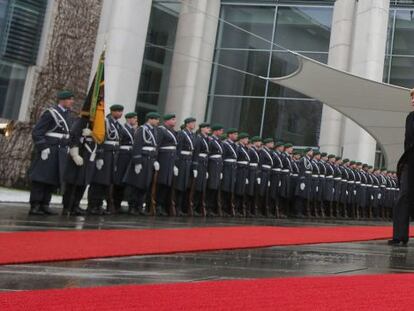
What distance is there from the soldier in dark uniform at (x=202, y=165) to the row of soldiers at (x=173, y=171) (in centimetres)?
2

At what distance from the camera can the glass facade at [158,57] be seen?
909 inches

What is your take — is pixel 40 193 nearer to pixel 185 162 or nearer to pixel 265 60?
pixel 185 162

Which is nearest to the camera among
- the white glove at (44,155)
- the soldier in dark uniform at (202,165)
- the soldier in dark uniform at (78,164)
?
the white glove at (44,155)

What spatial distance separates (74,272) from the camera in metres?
3.17

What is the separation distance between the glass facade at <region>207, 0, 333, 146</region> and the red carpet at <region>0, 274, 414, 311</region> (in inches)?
817

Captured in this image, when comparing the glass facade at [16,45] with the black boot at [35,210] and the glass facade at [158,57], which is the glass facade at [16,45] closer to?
the glass facade at [158,57]

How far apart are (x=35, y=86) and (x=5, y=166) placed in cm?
268

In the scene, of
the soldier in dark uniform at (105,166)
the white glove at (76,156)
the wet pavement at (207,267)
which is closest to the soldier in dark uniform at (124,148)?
the soldier in dark uniform at (105,166)

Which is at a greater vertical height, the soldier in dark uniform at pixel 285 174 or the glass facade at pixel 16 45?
the glass facade at pixel 16 45

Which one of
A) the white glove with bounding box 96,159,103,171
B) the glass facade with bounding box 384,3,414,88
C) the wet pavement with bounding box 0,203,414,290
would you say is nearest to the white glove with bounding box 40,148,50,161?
the white glove with bounding box 96,159,103,171

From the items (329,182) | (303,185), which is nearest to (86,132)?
(303,185)

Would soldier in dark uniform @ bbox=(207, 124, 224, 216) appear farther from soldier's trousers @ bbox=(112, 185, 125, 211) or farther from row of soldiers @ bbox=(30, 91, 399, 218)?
soldier's trousers @ bbox=(112, 185, 125, 211)

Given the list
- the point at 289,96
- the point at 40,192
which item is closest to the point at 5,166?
the point at 40,192

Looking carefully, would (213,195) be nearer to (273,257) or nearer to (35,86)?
(273,257)
